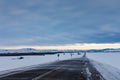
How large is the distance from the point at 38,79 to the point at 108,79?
15.0ft

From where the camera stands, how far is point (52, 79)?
15562mm

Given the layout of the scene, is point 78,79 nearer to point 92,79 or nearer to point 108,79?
point 92,79

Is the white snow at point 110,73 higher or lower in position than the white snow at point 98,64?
lower

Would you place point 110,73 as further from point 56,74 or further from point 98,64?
point 98,64

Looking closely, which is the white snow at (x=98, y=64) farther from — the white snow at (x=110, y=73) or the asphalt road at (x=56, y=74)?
the asphalt road at (x=56, y=74)

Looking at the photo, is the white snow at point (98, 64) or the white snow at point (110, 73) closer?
the white snow at point (110, 73)

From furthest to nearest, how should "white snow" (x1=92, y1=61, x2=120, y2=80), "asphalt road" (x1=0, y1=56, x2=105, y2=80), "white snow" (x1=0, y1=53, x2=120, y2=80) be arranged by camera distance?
"white snow" (x1=0, y1=53, x2=120, y2=80)
"white snow" (x1=92, y1=61, x2=120, y2=80)
"asphalt road" (x1=0, y1=56, x2=105, y2=80)

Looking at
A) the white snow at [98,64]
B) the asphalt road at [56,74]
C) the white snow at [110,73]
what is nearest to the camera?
the asphalt road at [56,74]

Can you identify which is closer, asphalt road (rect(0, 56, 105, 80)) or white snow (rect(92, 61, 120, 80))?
asphalt road (rect(0, 56, 105, 80))

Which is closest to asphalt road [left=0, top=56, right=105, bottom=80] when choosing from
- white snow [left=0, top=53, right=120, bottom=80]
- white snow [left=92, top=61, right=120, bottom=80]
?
white snow [left=92, top=61, right=120, bottom=80]

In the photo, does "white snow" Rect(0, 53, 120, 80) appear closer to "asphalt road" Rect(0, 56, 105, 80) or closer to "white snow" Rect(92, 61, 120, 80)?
"white snow" Rect(92, 61, 120, 80)

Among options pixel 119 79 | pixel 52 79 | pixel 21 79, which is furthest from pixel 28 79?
pixel 119 79

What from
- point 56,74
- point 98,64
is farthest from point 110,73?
point 98,64

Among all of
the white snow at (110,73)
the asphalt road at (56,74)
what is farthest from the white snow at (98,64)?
the asphalt road at (56,74)
